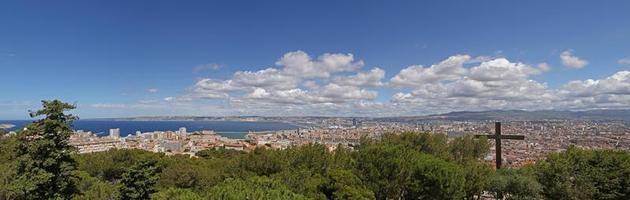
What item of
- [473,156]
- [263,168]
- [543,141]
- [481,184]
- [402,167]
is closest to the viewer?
[402,167]

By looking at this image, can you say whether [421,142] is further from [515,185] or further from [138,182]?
[138,182]

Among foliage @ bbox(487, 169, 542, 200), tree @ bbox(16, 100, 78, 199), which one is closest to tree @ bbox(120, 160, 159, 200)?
tree @ bbox(16, 100, 78, 199)

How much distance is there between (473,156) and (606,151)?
7472 mm

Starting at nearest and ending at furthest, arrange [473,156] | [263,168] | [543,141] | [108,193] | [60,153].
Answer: [60,153] → [108,193] → [263,168] → [473,156] → [543,141]

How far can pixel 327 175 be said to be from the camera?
43.5 ft

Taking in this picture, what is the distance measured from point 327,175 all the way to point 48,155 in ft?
29.1

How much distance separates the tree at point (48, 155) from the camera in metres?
11.6

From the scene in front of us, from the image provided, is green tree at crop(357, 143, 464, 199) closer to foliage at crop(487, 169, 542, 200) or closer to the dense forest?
the dense forest

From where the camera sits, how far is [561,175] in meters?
14.0

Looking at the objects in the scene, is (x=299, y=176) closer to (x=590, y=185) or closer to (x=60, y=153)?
(x=60, y=153)

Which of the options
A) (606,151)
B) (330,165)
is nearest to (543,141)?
(606,151)

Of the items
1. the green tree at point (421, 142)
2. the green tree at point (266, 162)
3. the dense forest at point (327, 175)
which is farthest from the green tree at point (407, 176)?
the green tree at point (421, 142)

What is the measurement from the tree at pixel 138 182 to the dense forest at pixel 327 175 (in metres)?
0.04

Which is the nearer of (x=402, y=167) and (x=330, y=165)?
(x=402, y=167)
